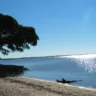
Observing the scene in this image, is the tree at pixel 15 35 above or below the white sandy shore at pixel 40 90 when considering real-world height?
above

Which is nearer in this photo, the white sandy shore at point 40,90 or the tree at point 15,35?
the white sandy shore at point 40,90

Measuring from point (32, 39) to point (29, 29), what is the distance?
2396 mm

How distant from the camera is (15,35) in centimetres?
6162

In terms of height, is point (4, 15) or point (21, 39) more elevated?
point (4, 15)

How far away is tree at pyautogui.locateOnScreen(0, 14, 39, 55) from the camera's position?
5766 centimetres

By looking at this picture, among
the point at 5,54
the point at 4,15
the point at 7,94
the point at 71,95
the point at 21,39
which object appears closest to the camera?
the point at 7,94

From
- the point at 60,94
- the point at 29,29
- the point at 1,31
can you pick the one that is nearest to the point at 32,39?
the point at 29,29

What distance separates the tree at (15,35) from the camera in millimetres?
57656

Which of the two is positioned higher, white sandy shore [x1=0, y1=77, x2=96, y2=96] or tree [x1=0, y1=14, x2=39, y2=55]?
tree [x1=0, y1=14, x2=39, y2=55]

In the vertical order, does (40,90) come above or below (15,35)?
below

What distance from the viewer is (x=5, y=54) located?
67.7 meters

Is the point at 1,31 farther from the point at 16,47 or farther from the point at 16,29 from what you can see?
the point at 16,47

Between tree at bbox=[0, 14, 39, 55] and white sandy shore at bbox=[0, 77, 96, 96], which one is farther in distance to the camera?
tree at bbox=[0, 14, 39, 55]

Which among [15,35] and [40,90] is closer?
[40,90]
